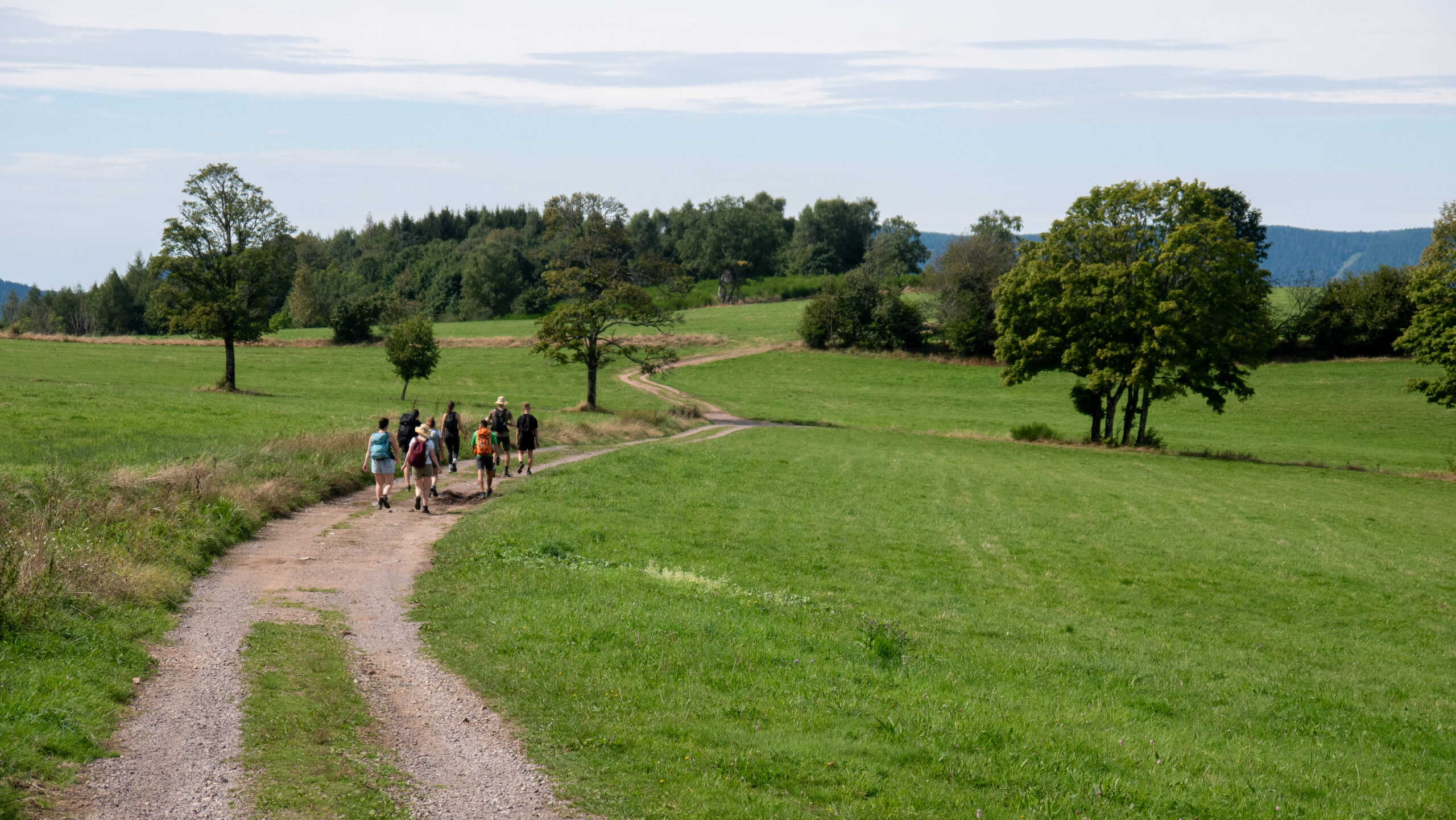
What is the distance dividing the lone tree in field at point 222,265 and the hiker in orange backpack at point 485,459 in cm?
4103

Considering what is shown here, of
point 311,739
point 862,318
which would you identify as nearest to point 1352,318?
point 862,318

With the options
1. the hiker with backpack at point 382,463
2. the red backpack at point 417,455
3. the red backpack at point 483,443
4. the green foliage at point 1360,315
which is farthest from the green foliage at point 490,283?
the red backpack at point 417,455

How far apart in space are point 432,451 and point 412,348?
40.4 meters

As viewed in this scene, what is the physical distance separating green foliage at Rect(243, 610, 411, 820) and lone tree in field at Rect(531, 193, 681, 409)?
46.8 m

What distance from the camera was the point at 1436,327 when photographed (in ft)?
146

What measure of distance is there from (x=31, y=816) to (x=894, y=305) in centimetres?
9199

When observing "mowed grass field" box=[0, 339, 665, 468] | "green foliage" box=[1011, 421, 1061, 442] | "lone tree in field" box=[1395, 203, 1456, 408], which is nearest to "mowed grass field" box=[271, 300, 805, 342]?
"mowed grass field" box=[0, 339, 665, 468]

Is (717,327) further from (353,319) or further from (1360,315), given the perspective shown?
(1360,315)

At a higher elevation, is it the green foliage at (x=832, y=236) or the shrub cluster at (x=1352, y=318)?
the green foliage at (x=832, y=236)

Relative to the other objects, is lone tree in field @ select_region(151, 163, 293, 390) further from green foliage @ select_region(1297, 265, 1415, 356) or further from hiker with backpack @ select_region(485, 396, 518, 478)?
green foliage @ select_region(1297, 265, 1415, 356)

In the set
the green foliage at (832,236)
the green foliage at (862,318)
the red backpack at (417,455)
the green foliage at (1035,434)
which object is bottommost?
the green foliage at (1035,434)

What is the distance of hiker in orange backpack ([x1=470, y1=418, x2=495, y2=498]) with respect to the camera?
23.8 m

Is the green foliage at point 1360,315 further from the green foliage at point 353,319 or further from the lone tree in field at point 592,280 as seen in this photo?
the green foliage at point 353,319

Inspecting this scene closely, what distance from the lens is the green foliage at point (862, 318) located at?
95.2m
